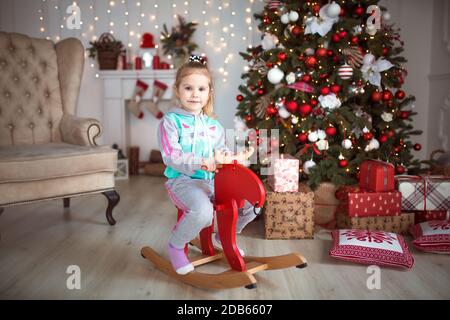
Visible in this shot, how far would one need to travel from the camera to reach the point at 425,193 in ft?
8.30

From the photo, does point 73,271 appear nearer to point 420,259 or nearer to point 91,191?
point 91,191

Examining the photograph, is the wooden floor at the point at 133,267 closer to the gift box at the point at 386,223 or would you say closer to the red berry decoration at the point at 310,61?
the gift box at the point at 386,223

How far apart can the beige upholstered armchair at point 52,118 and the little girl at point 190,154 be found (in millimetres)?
860

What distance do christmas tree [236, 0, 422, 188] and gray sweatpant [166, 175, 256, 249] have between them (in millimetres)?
1048

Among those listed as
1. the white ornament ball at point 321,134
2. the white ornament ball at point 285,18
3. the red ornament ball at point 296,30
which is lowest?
the white ornament ball at point 321,134

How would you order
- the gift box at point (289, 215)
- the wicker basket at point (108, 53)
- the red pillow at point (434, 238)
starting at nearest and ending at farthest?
the red pillow at point (434, 238), the gift box at point (289, 215), the wicker basket at point (108, 53)

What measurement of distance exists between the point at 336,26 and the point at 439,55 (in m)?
1.40

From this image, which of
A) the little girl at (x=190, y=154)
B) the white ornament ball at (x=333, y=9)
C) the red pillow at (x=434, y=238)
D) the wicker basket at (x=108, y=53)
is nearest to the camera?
the little girl at (x=190, y=154)

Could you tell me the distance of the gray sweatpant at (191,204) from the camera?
1.74 meters

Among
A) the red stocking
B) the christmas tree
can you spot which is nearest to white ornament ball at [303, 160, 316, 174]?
the christmas tree

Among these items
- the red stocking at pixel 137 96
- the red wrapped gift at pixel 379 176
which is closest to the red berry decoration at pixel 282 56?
the red wrapped gift at pixel 379 176

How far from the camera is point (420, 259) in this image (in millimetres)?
2107

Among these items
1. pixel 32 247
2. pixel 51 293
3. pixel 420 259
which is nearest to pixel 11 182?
pixel 32 247

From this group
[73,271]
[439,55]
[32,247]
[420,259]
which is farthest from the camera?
[439,55]
